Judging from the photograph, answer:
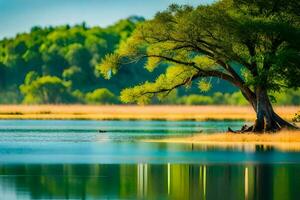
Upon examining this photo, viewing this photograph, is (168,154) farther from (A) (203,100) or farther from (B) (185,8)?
(A) (203,100)

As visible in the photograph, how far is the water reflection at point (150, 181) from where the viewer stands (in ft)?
79.6

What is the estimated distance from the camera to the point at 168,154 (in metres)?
38.8

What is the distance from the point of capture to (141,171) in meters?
30.9

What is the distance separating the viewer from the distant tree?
121 metres

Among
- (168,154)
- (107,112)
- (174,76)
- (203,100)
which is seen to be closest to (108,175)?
(168,154)

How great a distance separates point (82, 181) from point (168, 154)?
11605 mm

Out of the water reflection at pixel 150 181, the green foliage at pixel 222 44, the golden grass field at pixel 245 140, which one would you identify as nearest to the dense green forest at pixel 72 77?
the green foliage at pixel 222 44

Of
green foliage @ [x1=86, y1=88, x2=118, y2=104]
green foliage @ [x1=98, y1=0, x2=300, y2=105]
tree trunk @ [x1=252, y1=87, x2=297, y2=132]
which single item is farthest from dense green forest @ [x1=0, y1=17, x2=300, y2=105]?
tree trunk @ [x1=252, y1=87, x2=297, y2=132]

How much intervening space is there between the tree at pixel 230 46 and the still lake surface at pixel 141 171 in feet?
19.0

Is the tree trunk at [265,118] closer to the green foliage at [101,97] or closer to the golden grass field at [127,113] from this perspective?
the golden grass field at [127,113]

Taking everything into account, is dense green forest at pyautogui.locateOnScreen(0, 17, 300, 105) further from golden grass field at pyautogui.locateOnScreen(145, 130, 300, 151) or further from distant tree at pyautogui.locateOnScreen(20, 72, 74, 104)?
golden grass field at pyautogui.locateOnScreen(145, 130, 300, 151)

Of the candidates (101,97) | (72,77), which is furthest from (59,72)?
(101,97)

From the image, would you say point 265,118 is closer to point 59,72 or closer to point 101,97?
point 101,97

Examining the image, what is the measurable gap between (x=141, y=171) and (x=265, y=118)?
20.3 m
